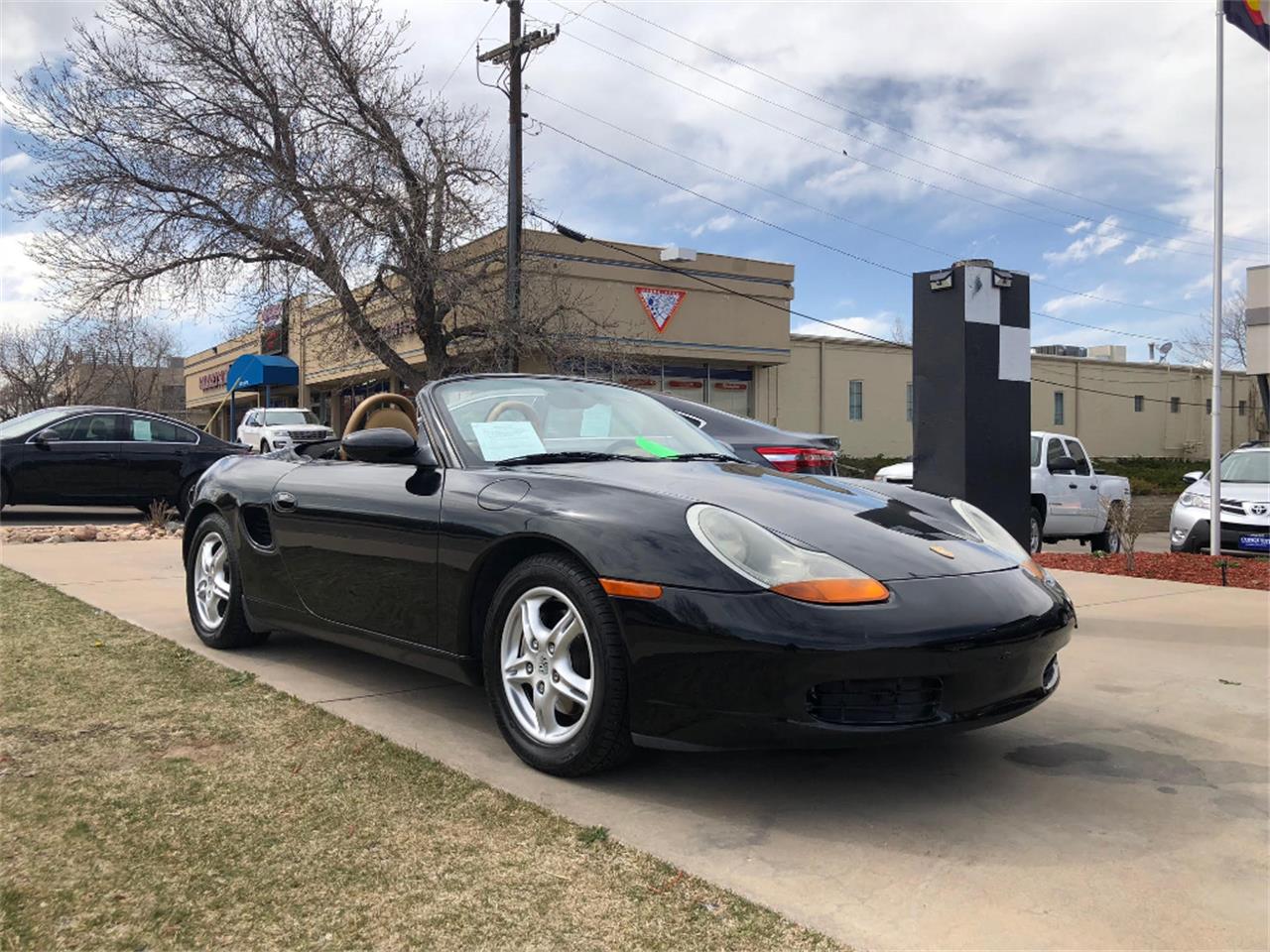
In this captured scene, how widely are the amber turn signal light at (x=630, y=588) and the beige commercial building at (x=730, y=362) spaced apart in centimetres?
1940

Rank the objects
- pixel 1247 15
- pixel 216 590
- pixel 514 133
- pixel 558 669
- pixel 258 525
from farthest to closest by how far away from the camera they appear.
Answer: pixel 514 133 < pixel 1247 15 < pixel 216 590 < pixel 258 525 < pixel 558 669

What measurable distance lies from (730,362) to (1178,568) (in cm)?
1961

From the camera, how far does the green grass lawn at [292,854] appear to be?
83.7 inches

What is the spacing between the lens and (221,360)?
4575 cm

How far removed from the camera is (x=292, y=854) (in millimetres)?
2488

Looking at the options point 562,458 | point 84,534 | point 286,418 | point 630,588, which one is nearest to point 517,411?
point 562,458

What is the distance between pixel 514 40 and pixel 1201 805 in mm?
20264

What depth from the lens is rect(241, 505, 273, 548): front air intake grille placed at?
4.46 m

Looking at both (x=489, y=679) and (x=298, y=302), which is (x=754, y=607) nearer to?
(x=489, y=679)

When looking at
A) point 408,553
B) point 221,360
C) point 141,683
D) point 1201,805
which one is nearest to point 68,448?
point 141,683

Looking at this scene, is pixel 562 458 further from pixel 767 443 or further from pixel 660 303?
pixel 660 303

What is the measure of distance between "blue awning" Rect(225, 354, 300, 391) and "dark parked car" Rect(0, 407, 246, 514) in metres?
23.1

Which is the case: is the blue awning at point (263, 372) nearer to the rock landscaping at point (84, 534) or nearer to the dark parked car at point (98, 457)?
the dark parked car at point (98, 457)

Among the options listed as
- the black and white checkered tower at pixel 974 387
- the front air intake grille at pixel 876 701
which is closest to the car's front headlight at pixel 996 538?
the front air intake grille at pixel 876 701
